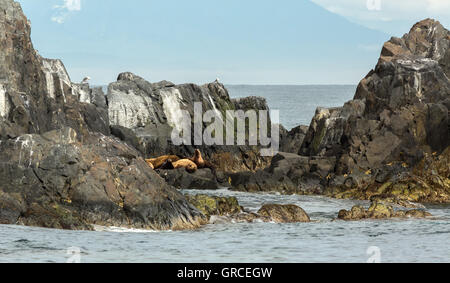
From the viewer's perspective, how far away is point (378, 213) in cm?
3209

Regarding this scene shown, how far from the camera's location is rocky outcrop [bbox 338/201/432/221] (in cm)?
3183

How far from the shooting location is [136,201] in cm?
2711

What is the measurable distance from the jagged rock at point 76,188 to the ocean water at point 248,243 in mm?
896

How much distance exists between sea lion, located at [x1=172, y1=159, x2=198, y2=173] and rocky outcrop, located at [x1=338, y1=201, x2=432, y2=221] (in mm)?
20215

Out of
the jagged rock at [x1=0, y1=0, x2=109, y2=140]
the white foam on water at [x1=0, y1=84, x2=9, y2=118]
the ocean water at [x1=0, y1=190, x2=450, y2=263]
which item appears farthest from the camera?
the jagged rock at [x1=0, y1=0, x2=109, y2=140]

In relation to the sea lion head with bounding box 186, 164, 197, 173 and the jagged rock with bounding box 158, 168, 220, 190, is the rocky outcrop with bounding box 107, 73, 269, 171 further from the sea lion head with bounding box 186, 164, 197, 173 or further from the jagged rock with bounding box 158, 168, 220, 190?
the jagged rock with bounding box 158, 168, 220, 190

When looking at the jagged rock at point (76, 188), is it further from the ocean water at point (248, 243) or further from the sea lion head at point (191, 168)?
the sea lion head at point (191, 168)

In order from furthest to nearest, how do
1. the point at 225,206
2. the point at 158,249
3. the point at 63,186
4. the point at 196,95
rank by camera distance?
the point at 196,95
the point at 225,206
the point at 63,186
the point at 158,249

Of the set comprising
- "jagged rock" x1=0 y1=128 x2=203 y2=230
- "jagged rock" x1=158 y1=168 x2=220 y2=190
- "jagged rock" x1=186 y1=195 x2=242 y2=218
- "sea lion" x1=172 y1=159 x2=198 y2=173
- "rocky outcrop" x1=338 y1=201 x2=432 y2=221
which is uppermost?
"jagged rock" x1=0 y1=128 x2=203 y2=230

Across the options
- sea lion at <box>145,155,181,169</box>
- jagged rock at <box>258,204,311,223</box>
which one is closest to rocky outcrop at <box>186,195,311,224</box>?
jagged rock at <box>258,204,311,223</box>

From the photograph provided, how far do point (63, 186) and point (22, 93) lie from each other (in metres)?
18.7

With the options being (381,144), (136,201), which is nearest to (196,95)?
(381,144)

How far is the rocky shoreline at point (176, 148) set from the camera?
2683 cm
